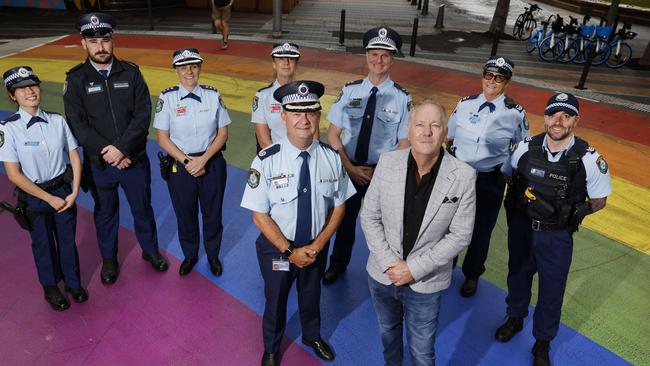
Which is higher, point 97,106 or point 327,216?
point 97,106

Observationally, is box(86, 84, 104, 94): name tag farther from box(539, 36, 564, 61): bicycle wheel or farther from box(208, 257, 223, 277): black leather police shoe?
box(539, 36, 564, 61): bicycle wheel

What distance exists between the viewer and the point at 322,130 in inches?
320

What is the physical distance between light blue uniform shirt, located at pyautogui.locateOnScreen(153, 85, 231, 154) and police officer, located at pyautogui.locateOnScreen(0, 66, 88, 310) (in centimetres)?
79

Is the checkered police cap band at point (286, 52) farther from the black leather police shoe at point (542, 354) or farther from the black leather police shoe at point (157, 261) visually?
the black leather police shoe at point (542, 354)

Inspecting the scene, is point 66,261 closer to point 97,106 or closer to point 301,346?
point 97,106

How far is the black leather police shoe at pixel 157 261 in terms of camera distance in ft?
15.2

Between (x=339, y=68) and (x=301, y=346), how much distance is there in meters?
9.35

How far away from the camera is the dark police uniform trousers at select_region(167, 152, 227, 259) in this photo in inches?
167

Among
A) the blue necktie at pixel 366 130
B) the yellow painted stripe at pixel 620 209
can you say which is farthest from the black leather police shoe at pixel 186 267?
the yellow painted stripe at pixel 620 209

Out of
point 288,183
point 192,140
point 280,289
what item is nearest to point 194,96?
point 192,140

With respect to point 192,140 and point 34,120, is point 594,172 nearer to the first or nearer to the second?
point 192,140

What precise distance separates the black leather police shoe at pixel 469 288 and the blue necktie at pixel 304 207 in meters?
1.97

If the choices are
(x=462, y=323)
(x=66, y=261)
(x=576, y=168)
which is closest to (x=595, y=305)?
(x=462, y=323)

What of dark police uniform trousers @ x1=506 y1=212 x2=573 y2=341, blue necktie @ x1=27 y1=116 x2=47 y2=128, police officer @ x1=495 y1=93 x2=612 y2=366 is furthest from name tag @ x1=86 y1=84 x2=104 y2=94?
dark police uniform trousers @ x1=506 y1=212 x2=573 y2=341
